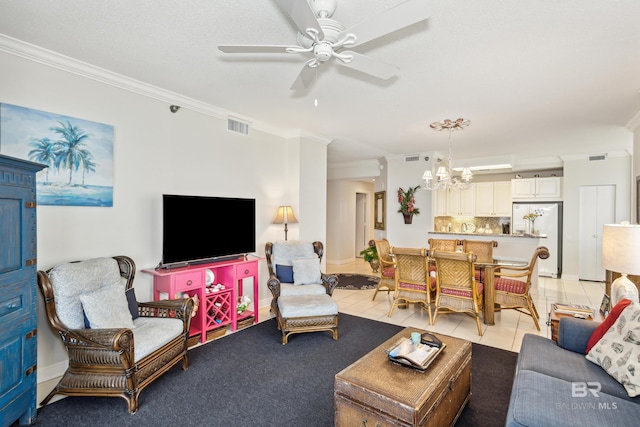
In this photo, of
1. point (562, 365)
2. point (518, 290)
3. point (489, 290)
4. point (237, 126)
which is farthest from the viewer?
point (237, 126)

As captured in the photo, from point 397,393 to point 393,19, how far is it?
79.5 inches

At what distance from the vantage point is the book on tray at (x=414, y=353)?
1.97 meters

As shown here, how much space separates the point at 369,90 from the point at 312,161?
204 cm

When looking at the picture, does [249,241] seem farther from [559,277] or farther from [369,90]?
[559,277]

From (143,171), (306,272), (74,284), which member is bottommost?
(306,272)

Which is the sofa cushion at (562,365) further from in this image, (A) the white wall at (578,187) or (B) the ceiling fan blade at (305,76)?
(A) the white wall at (578,187)

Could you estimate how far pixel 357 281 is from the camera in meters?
6.66

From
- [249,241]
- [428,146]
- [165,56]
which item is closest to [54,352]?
[249,241]

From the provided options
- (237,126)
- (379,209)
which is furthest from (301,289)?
(379,209)

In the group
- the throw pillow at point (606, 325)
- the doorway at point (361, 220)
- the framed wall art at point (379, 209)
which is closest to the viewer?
the throw pillow at point (606, 325)

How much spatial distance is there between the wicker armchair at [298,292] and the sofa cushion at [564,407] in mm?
2042

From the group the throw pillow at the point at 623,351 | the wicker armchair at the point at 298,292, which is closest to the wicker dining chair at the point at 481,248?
the wicker armchair at the point at 298,292

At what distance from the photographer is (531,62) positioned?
278cm

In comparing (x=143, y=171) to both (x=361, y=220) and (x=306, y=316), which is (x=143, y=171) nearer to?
(x=306, y=316)
